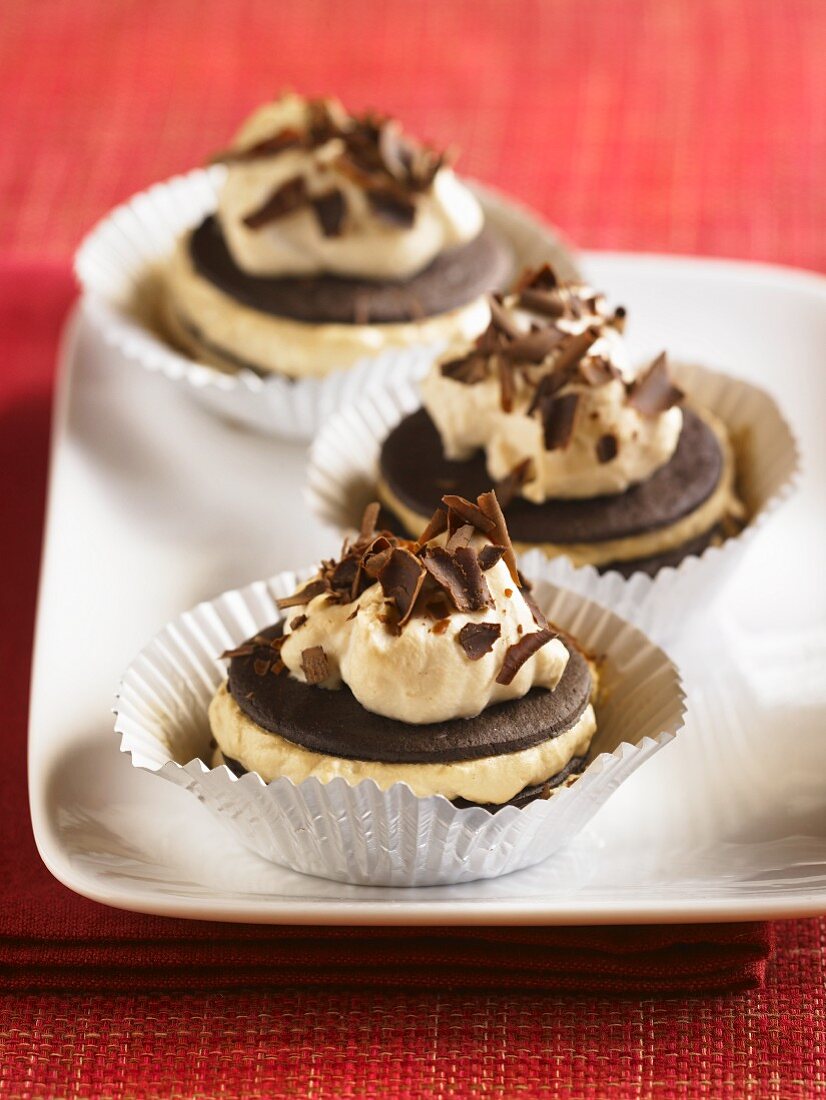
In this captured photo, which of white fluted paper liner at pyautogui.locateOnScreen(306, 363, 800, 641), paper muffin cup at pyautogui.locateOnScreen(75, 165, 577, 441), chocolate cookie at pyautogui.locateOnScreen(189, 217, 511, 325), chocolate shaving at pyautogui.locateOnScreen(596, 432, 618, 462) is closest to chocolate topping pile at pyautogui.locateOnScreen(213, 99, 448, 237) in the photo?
chocolate cookie at pyautogui.locateOnScreen(189, 217, 511, 325)

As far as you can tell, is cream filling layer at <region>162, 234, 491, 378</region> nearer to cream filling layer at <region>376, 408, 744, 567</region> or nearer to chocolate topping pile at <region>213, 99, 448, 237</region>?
chocolate topping pile at <region>213, 99, 448, 237</region>

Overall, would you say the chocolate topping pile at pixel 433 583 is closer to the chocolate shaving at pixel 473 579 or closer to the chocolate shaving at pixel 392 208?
the chocolate shaving at pixel 473 579

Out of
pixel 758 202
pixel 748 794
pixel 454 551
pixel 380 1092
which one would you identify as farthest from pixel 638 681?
pixel 758 202

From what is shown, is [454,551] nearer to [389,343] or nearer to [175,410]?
[389,343]

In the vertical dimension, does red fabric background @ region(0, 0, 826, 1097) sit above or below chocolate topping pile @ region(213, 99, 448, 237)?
below

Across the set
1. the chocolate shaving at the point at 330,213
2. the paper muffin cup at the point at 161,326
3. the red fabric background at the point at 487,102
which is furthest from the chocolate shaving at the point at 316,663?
the chocolate shaving at the point at 330,213

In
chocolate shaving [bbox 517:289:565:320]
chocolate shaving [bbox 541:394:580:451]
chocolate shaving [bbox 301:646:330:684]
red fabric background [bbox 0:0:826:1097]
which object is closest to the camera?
chocolate shaving [bbox 301:646:330:684]

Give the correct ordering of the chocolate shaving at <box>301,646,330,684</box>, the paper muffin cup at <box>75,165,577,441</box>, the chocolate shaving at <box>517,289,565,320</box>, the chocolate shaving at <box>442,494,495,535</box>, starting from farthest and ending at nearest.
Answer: the paper muffin cup at <box>75,165,577,441</box> → the chocolate shaving at <box>517,289,565,320</box> → the chocolate shaving at <box>442,494,495,535</box> → the chocolate shaving at <box>301,646,330,684</box>
